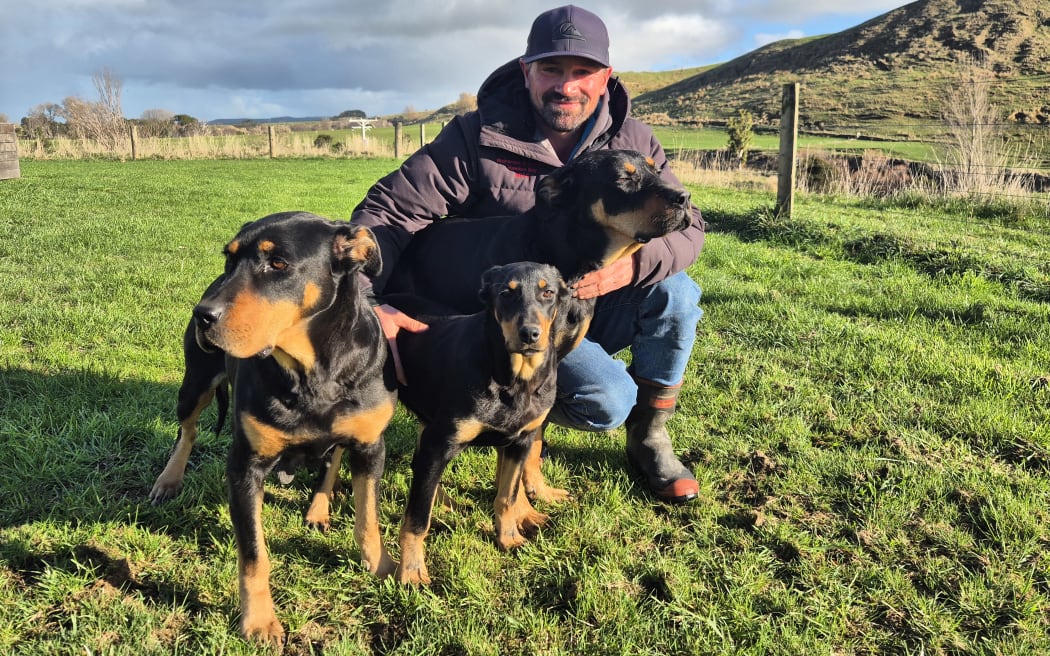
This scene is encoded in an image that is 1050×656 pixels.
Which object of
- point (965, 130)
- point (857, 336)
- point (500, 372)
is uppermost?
point (965, 130)

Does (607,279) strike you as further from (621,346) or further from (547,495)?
(547,495)

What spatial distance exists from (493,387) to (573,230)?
1.03 m

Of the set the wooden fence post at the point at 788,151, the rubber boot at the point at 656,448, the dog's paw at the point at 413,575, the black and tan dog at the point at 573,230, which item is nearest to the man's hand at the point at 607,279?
the black and tan dog at the point at 573,230

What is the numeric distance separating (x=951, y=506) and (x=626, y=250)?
1980 mm

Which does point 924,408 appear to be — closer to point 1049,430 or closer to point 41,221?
point 1049,430

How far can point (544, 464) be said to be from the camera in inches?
141

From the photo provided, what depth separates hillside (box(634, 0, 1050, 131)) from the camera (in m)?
→ 40.1

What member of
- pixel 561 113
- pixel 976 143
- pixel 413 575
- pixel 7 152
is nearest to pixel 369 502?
pixel 413 575

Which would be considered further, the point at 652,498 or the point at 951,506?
the point at 652,498

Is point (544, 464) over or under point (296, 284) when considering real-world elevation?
under

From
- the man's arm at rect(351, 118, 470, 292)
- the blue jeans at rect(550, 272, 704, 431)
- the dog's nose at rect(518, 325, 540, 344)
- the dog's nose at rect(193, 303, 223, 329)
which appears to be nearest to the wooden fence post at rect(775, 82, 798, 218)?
the blue jeans at rect(550, 272, 704, 431)

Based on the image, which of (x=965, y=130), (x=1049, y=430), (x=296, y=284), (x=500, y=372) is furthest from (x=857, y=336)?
(x=965, y=130)

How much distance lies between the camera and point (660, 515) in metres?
3.15

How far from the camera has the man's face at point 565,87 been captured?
3.44 metres
